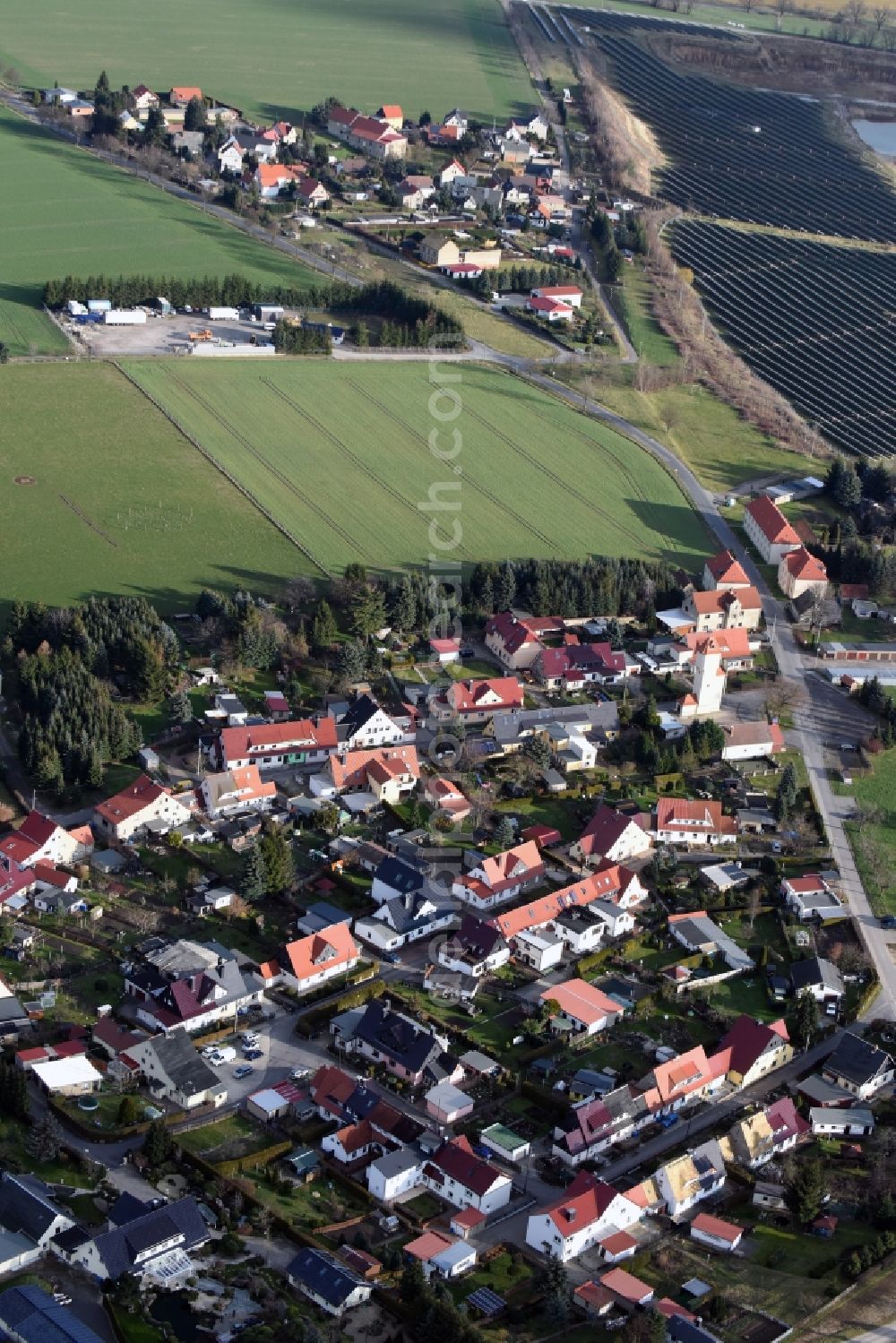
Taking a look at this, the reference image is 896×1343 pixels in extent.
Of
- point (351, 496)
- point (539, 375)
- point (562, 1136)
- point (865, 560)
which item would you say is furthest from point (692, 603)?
point (562, 1136)

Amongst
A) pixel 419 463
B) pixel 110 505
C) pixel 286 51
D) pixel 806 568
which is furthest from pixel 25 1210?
pixel 286 51

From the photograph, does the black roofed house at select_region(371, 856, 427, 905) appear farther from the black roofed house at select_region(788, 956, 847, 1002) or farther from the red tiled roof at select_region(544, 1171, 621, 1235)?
the red tiled roof at select_region(544, 1171, 621, 1235)

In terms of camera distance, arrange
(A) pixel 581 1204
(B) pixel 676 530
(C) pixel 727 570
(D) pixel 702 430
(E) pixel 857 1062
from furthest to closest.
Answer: (D) pixel 702 430, (B) pixel 676 530, (C) pixel 727 570, (E) pixel 857 1062, (A) pixel 581 1204

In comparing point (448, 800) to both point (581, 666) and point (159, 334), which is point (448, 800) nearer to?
point (581, 666)

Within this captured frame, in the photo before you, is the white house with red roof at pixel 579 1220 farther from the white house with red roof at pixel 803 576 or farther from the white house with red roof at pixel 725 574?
the white house with red roof at pixel 803 576

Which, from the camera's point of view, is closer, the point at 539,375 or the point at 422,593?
the point at 422,593

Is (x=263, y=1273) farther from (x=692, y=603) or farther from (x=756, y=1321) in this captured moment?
(x=692, y=603)


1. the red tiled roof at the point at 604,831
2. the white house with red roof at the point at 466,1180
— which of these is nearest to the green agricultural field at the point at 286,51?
the red tiled roof at the point at 604,831
